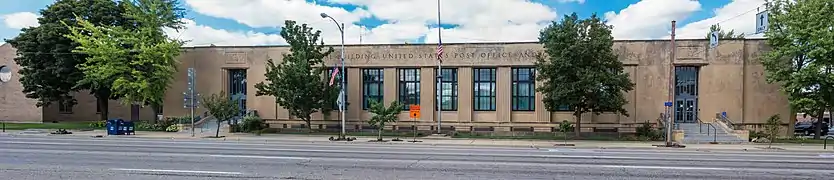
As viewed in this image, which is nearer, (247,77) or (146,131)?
(146,131)

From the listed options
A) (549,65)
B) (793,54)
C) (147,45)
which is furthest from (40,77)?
(793,54)

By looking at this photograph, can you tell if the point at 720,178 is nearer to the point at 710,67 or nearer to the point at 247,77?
the point at 710,67

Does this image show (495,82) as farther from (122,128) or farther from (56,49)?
(56,49)

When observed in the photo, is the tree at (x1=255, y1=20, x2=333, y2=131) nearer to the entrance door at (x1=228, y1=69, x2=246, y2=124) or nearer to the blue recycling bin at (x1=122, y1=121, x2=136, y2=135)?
the entrance door at (x1=228, y1=69, x2=246, y2=124)

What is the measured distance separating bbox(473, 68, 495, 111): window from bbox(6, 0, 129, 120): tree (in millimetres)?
26516

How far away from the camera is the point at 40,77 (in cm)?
3934

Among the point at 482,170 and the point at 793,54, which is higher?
the point at 793,54

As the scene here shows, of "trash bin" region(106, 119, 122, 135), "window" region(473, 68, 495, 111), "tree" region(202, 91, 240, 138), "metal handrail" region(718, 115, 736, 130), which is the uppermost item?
"window" region(473, 68, 495, 111)

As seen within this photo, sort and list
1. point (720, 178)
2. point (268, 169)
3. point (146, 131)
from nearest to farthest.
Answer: point (720, 178) → point (268, 169) → point (146, 131)

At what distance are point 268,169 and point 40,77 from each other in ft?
121

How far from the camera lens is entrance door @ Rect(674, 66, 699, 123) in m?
33.5

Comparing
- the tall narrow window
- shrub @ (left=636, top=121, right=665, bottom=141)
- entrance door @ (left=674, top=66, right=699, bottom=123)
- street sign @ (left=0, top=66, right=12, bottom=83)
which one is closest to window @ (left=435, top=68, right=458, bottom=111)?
shrub @ (left=636, top=121, right=665, bottom=141)

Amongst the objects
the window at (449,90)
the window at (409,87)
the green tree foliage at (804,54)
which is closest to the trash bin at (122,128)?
the window at (409,87)

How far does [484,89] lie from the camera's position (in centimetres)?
3559
